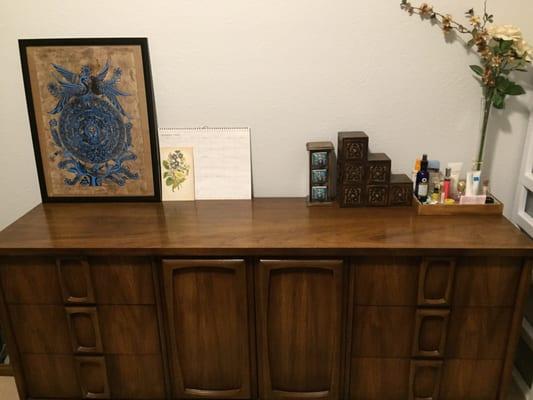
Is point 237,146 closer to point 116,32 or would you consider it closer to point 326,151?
point 326,151

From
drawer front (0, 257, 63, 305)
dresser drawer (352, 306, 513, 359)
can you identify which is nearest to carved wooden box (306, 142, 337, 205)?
dresser drawer (352, 306, 513, 359)

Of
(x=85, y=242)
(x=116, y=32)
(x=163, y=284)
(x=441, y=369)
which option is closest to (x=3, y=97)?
(x=116, y=32)

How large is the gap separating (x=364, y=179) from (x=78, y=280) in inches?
40.7

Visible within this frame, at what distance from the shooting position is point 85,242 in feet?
5.13

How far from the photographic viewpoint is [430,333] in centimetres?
160

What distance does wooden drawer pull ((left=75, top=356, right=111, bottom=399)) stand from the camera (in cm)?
170

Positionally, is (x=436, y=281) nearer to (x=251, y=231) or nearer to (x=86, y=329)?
(x=251, y=231)

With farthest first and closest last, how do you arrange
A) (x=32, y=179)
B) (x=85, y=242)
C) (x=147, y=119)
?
(x=32, y=179)
(x=147, y=119)
(x=85, y=242)

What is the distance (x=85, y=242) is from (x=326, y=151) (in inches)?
34.4

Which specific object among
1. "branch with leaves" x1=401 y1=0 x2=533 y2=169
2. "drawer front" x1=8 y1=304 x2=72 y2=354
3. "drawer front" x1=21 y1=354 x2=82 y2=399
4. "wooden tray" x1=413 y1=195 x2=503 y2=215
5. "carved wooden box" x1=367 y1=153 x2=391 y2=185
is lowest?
"drawer front" x1=21 y1=354 x2=82 y2=399

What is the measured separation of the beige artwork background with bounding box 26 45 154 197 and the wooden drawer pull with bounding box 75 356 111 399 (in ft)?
2.01

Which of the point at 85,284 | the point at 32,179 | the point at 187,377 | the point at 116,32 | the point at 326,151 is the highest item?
the point at 116,32

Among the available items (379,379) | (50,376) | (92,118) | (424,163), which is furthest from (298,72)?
(50,376)

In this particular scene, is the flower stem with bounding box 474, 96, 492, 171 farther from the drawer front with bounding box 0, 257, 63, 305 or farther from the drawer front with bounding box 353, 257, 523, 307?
the drawer front with bounding box 0, 257, 63, 305
